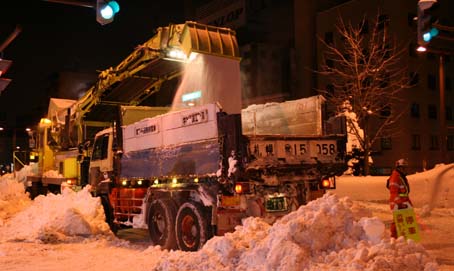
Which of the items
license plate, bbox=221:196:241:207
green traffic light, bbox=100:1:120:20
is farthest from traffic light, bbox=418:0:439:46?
green traffic light, bbox=100:1:120:20

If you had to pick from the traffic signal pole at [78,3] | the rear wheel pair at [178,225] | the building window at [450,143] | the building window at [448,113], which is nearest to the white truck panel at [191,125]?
the rear wheel pair at [178,225]

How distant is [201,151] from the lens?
922 cm

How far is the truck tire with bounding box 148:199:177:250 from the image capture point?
393 inches

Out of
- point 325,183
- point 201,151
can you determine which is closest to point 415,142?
point 325,183

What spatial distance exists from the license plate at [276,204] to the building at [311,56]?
2655cm

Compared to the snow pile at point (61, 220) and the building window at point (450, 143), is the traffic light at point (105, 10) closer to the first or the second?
the snow pile at point (61, 220)

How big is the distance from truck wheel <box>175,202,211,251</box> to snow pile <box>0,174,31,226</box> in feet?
34.2

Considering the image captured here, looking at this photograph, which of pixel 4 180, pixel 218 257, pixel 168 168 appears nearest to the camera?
pixel 218 257

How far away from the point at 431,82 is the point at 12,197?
37.2 m

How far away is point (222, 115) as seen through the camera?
28.7ft

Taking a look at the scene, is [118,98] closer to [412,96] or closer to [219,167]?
[219,167]

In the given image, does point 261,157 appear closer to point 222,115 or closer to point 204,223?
point 222,115

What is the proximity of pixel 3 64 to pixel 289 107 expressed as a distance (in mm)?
5629

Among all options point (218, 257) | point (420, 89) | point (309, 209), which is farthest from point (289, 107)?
point (420, 89)
